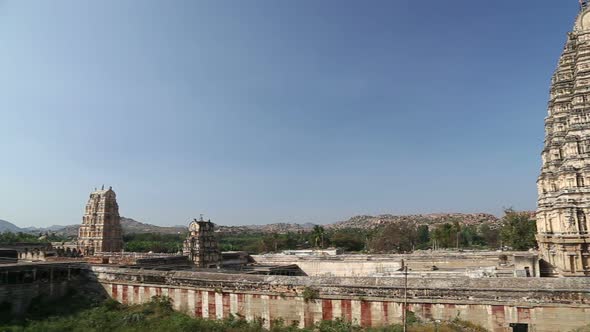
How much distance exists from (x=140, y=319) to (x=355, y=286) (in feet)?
35.9

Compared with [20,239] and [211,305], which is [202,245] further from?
[20,239]

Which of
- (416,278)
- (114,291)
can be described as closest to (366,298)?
(416,278)

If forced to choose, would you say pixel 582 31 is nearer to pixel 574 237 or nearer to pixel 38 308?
pixel 574 237

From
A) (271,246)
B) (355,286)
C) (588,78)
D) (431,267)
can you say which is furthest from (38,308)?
(271,246)

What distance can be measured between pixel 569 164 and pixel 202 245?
101ft

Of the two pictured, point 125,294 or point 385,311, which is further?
point 125,294

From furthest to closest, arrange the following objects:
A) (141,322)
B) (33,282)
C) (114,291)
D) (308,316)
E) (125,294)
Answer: (114,291), (125,294), (33,282), (141,322), (308,316)

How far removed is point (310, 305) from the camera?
65.0 feet

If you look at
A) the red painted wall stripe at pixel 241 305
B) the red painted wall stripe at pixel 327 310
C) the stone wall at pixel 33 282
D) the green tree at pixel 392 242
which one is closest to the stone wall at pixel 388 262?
the red painted wall stripe at pixel 327 310

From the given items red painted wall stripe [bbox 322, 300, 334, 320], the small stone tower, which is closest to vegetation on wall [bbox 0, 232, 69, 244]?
the small stone tower

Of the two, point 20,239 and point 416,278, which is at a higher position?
point 416,278

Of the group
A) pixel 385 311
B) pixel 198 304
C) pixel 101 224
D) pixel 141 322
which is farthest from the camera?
pixel 101 224

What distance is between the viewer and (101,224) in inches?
2136

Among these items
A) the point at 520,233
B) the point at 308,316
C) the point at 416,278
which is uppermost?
the point at 416,278
